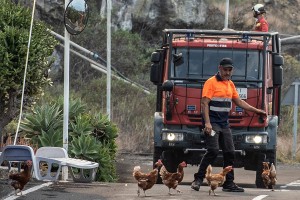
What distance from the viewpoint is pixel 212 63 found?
2083cm

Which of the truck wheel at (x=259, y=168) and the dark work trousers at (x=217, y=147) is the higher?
the dark work trousers at (x=217, y=147)

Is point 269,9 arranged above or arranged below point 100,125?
above

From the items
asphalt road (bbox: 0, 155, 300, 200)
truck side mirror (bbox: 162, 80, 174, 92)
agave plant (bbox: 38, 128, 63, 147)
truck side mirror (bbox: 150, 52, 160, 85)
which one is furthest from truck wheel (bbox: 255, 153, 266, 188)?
agave plant (bbox: 38, 128, 63, 147)

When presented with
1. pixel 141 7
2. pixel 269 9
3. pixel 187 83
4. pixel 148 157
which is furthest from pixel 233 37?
pixel 269 9

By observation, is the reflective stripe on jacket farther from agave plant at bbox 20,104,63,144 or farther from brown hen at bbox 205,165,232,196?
agave plant at bbox 20,104,63,144

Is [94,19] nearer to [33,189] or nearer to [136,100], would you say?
[136,100]

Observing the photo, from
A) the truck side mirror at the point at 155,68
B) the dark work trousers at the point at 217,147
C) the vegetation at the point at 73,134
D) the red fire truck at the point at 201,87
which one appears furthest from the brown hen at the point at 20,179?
the truck side mirror at the point at 155,68

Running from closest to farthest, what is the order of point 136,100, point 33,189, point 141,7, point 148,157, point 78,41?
point 33,189, point 148,157, point 136,100, point 78,41, point 141,7

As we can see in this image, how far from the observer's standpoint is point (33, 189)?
1617 centimetres

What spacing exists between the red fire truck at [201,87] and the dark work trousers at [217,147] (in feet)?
11.9

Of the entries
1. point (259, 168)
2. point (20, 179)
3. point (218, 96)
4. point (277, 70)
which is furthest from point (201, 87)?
point (20, 179)

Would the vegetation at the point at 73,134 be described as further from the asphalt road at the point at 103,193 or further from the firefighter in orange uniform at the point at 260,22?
the firefighter in orange uniform at the point at 260,22

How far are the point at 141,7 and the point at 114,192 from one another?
1571 inches

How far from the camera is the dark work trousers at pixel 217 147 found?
1652cm
